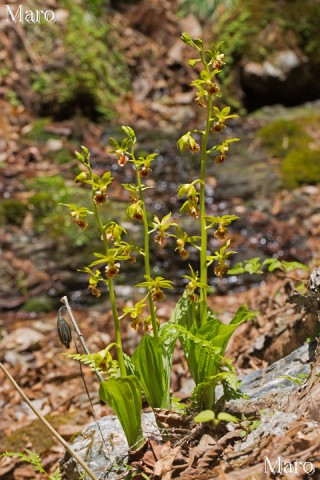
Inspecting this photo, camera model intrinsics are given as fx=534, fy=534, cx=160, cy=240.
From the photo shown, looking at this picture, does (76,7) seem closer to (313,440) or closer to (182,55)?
(182,55)

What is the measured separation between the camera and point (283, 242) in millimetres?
5418

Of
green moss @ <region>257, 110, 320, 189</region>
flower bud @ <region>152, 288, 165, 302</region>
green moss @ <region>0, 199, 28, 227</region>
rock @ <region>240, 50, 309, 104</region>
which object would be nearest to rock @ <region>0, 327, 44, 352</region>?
green moss @ <region>0, 199, 28, 227</region>

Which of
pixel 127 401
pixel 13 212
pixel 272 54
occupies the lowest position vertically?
pixel 13 212

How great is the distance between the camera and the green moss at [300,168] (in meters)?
6.02

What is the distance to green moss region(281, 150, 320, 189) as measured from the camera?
602 centimetres

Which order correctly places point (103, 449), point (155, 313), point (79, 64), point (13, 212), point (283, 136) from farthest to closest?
point (79, 64) < point (283, 136) < point (13, 212) < point (103, 449) < point (155, 313)

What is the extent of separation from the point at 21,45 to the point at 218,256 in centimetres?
699

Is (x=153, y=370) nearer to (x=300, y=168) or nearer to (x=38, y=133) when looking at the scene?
(x=300, y=168)

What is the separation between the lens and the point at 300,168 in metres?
6.14

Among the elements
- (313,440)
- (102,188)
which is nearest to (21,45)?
(102,188)

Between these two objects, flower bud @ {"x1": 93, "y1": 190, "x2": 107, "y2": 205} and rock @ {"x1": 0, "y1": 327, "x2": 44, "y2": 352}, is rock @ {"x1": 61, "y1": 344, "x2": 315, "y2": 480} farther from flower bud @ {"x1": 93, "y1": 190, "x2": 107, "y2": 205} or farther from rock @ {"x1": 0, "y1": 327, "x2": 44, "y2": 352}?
rock @ {"x1": 0, "y1": 327, "x2": 44, "y2": 352}
